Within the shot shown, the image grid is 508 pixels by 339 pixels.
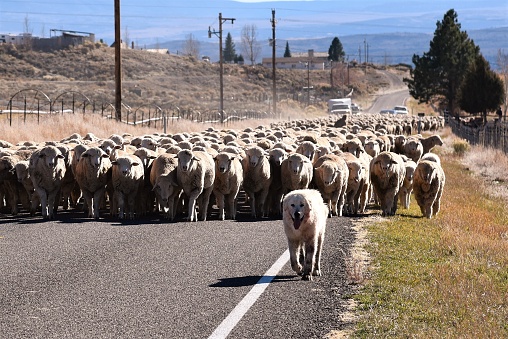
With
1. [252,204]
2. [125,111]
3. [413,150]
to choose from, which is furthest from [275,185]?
[125,111]

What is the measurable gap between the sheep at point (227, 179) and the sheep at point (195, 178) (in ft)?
0.65

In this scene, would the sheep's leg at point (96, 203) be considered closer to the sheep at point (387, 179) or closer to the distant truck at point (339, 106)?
the sheep at point (387, 179)

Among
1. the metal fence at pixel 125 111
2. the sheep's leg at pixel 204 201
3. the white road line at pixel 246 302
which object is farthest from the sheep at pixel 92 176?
the metal fence at pixel 125 111

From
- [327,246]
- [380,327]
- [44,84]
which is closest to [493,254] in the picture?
[327,246]

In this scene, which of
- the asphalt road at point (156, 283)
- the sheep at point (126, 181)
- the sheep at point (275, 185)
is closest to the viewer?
the asphalt road at point (156, 283)

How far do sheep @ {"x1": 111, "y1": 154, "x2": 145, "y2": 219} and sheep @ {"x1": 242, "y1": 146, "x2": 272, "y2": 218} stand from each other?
211cm

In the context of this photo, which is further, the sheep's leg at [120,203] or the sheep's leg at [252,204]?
the sheep's leg at [252,204]

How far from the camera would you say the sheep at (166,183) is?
17.4 m

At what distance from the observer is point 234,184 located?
58.4 feet

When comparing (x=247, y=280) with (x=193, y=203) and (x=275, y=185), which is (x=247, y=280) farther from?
(x=275, y=185)

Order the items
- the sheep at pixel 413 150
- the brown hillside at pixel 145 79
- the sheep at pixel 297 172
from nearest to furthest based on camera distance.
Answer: the sheep at pixel 297 172
the sheep at pixel 413 150
the brown hillside at pixel 145 79

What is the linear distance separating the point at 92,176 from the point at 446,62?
78024mm

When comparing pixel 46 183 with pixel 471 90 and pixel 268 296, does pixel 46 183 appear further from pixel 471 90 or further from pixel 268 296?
pixel 471 90

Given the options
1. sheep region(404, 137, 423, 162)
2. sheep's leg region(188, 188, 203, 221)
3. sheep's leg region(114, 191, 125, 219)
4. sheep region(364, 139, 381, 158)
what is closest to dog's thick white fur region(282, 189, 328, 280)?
sheep's leg region(188, 188, 203, 221)
